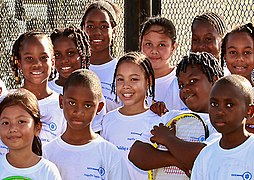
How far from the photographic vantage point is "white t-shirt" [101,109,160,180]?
3959mm

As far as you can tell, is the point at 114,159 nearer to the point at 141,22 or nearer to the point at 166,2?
the point at 141,22

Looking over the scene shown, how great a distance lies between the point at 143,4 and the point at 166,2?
0.42 m

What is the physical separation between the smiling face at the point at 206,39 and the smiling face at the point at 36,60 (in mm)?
1087

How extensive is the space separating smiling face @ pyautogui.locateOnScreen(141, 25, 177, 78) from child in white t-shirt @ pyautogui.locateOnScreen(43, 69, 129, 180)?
92cm

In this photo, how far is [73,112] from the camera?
374 centimetres

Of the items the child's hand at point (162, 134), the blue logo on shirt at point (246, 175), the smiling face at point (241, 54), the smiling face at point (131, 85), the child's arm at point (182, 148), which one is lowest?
the blue logo on shirt at point (246, 175)

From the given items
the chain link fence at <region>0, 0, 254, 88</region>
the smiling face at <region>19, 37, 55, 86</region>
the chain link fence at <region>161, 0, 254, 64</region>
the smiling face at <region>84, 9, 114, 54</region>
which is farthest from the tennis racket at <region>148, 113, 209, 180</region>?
the chain link fence at <region>161, 0, 254, 64</region>

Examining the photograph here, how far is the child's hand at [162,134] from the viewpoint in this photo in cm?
345

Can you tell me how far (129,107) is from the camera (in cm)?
409

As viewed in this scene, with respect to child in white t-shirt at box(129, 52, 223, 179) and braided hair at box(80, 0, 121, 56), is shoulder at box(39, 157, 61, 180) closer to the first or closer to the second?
child in white t-shirt at box(129, 52, 223, 179)

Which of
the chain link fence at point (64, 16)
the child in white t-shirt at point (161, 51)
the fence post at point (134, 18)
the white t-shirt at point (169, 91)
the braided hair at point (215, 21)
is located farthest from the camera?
the chain link fence at point (64, 16)

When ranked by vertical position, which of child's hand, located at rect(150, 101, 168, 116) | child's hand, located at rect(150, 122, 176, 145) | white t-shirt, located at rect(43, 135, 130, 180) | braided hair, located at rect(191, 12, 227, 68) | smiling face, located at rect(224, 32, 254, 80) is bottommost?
white t-shirt, located at rect(43, 135, 130, 180)

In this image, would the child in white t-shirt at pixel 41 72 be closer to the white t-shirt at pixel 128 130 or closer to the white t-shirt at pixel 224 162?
the white t-shirt at pixel 128 130

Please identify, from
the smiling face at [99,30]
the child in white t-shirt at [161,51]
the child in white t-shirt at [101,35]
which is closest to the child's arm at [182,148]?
the child in white t-shirt at [161,51]
